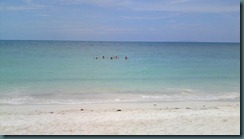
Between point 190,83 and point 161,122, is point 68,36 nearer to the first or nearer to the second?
point 161,122

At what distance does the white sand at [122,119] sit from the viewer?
3.30 metres

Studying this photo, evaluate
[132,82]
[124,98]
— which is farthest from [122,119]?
[132,82]

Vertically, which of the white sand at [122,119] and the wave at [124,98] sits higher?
the wave at [124,98]

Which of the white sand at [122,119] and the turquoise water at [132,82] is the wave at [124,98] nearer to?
the turquoise water at [132,82]

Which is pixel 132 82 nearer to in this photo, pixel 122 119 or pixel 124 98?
pixel 124 98

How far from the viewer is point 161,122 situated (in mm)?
3561

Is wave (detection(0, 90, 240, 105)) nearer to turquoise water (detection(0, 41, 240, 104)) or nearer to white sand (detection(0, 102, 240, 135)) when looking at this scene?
turquoise water (detection(0, 41, 240, 104))

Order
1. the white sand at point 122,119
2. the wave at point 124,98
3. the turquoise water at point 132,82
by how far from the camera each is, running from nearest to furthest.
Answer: the white sand at point 122,119 < the wave at point 124,98 < the turquoise water at point 132,82

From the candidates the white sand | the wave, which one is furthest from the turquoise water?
the white sand

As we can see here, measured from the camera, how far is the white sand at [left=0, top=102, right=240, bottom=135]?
10.8ft

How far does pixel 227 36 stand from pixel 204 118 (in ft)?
3.80

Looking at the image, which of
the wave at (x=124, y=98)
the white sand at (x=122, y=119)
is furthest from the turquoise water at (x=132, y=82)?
the white sand at (x=122, y=119)

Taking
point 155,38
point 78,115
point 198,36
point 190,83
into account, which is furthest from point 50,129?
point 190,83

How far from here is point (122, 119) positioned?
3.65m
